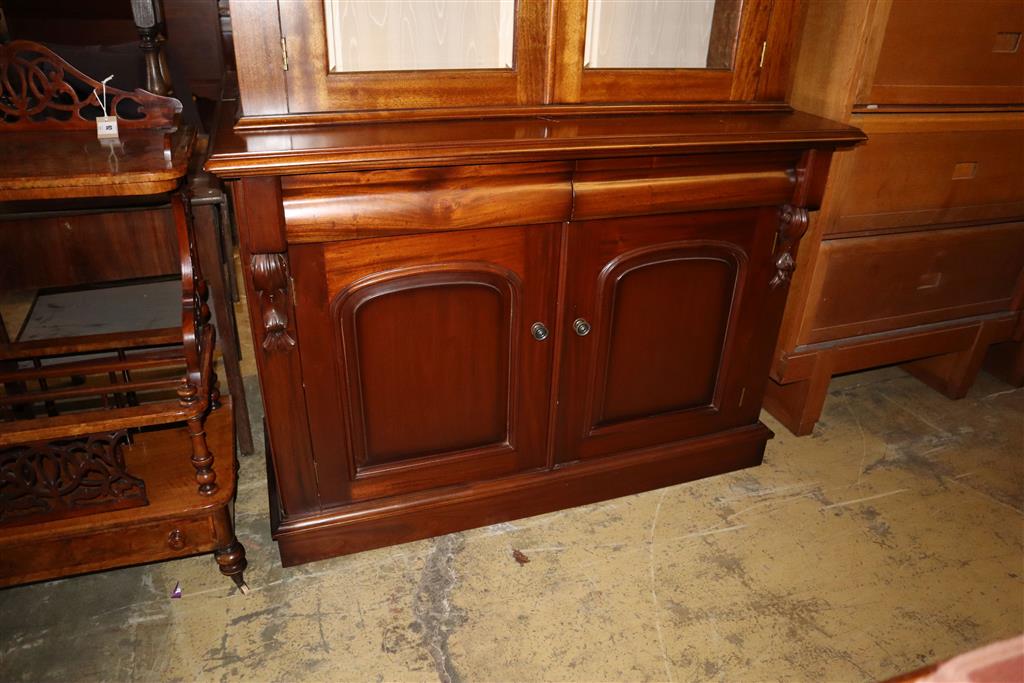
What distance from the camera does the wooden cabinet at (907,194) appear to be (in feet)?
5.54

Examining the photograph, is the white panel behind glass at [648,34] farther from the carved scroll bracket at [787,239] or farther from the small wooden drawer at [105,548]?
the small wooden drawer at [105,548]

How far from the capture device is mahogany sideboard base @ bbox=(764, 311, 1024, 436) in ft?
6.59

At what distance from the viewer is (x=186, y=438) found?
1.64m

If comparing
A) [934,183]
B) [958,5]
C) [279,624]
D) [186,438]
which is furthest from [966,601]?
[186,438]

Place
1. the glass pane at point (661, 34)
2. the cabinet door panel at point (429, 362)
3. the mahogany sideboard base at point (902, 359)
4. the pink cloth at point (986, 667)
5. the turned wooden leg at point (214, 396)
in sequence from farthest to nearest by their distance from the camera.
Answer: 1. the mahogany sideboard base at point (902, 359)
2. the turned wooden leg at point (214, 396)
3. the glass pane at point (661, 34)
4. the cabinet door panel at point (429, 362)
5. the pink cloth at point (986, 667)

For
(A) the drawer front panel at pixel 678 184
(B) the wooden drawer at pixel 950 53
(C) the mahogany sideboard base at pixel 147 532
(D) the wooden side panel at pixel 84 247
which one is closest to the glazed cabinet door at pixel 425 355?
(A) the drawer front panel at pixel 678 184

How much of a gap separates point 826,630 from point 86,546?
5.02 feet

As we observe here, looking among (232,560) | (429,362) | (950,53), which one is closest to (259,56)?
(429,362)

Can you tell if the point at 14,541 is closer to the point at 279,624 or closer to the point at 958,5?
the point at 279,624

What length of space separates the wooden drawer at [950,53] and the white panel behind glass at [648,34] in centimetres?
43

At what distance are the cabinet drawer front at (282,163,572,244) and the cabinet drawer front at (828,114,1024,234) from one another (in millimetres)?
840

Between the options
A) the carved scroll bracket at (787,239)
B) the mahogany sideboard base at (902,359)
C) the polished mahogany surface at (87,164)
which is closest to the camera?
the polished mahogany surface at (87,164)

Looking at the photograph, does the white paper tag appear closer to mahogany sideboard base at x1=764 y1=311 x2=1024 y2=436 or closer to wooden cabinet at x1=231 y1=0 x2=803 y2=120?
wooden cabinet at x1=231 y1=0 x2=803 y2=120

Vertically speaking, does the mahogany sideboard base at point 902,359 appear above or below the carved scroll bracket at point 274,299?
below
